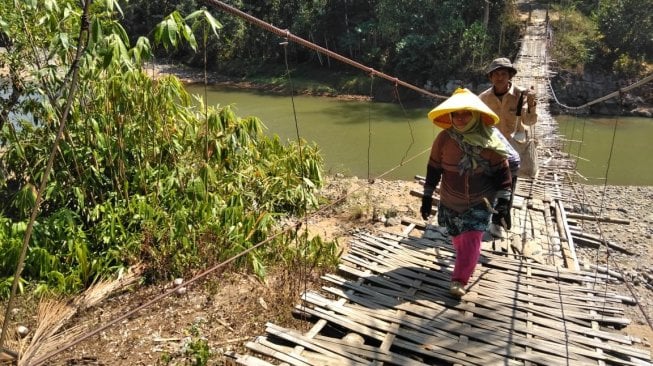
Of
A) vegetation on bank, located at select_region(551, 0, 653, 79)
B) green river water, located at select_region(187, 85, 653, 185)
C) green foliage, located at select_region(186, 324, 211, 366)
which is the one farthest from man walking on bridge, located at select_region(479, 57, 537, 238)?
vegetation on bank, located at select_region(551, 0, 653, 79)

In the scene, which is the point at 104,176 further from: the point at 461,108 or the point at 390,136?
the point at 390,136

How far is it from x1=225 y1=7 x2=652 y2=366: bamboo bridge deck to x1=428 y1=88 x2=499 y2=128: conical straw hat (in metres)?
0.74

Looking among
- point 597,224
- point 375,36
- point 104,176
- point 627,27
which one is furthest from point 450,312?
point 375,36

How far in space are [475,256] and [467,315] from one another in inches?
10.6

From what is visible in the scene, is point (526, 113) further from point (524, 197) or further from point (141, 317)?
point (141, 317)

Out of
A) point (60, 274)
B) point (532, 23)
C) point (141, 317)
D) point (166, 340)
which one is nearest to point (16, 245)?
point (60, 274)

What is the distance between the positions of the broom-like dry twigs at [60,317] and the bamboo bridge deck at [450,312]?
748mm

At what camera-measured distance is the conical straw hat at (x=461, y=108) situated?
1.90 m

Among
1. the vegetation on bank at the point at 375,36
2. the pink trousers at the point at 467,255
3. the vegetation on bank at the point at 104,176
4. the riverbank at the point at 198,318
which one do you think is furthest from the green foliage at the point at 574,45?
the pink trousers at the point at 467,255

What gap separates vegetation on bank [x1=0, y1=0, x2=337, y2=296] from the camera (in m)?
2.65

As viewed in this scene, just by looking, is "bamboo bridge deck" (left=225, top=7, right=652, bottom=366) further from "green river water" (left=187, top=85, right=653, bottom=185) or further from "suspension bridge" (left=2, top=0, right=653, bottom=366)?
"green river water" (left=187, top=85, right=653, bottom=185)

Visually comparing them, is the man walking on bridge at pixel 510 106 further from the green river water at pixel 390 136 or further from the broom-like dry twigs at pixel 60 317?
the green river water at pixel 390 136

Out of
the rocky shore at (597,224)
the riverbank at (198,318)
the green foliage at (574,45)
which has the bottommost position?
the rocky shore at (597,224)

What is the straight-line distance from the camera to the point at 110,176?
3.04m
